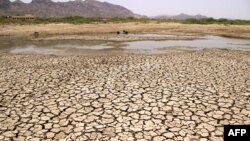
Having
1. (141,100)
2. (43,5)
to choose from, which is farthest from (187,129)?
(43,5)

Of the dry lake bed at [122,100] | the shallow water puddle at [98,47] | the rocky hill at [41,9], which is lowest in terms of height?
the dry lake bed at [122,100]

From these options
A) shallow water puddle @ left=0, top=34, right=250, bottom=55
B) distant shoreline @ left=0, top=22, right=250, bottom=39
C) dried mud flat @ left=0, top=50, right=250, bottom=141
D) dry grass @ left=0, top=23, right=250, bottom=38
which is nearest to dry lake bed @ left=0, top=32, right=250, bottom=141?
dried mud flat @ left=0, top=50, right=250, bottom=141

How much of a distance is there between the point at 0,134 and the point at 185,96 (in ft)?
14.8

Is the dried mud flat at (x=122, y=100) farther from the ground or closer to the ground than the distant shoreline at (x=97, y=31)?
closer to the ground

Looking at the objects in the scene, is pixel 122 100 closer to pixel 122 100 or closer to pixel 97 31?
pixel 122 100

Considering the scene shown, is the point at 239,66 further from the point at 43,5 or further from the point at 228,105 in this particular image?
the point at 43,5

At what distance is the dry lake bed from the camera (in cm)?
508

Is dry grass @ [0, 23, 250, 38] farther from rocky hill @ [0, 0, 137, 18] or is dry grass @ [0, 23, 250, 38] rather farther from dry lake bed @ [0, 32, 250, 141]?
rocky hill @ [0, 0, 137, 18]

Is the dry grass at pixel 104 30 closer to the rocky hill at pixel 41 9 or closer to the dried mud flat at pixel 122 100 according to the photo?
the dried mud flat at pixel 122 100

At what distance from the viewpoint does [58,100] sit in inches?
265

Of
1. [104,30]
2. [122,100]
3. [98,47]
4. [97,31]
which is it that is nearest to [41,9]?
[104,30]

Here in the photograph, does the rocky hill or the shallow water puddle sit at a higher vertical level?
the rocky hill

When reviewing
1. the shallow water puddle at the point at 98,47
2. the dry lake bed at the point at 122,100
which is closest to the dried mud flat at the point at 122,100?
the dry lake bed at the point at 122,100

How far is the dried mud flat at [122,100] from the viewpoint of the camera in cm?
511
